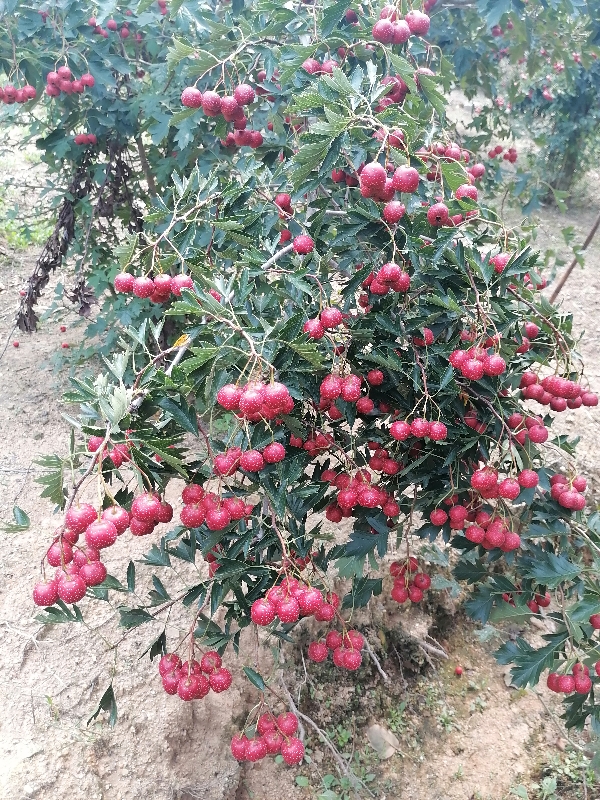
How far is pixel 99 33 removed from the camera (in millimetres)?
3088

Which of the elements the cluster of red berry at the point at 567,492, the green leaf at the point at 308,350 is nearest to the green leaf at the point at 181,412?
the green leaf at the point at 308,350

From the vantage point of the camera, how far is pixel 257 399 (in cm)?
119

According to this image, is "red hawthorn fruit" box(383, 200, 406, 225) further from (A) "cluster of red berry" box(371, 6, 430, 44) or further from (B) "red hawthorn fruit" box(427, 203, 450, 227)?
(A) "cluster of red berry" box(371, 6, 430, 44)

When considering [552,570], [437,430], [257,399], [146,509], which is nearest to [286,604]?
[146,509]

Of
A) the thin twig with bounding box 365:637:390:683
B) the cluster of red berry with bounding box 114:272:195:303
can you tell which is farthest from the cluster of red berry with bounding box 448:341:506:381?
the thin twig with bounding box 365:637:390:683

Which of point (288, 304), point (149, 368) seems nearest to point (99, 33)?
point (288, 304)

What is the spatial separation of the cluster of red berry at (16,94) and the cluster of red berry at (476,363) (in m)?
2.71

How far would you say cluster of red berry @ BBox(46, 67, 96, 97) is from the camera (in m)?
2.94

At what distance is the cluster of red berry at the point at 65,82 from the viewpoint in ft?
9.64

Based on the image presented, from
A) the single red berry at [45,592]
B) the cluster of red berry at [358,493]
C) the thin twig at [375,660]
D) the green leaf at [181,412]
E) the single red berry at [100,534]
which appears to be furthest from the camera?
the thin twig at [375,660]

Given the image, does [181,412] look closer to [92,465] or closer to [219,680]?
[92,465]

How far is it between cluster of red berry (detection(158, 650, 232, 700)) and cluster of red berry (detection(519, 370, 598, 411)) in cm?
125

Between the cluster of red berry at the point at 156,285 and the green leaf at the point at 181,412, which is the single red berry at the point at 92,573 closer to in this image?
the green leaf at the point at 181,412

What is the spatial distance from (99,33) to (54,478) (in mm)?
2785
